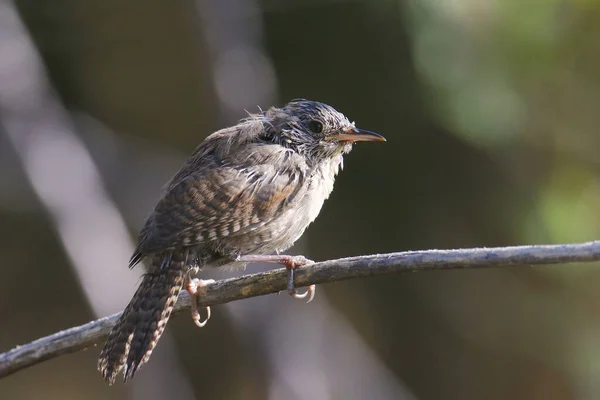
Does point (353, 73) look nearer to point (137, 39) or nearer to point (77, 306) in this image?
point (137, 39)

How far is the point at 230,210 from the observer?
12.0 ft

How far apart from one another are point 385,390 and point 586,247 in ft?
16.0

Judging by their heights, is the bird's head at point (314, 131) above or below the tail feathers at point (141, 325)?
above

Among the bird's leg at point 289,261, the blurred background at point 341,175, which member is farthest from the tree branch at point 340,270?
the blurred background at point 341,175

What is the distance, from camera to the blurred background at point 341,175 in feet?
18.8

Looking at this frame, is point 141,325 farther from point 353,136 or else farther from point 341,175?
point 341,175

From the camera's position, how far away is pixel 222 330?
7371 millimetres

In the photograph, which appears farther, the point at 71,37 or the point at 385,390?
the point at 71,37

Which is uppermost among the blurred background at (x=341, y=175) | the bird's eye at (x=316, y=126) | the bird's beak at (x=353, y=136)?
the bird's eye at (x=316, y=126)

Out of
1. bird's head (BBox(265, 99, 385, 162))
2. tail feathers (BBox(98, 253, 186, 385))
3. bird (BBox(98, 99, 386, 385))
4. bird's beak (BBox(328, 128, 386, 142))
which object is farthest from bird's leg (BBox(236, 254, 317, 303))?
bird's beak (BBox(328, 128, 386, 142))

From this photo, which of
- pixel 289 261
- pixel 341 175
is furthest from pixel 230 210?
pixel 341 175

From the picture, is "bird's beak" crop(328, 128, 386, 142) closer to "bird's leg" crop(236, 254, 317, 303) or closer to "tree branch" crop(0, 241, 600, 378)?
"bird's leg" crop(236, 254, 317, 303)

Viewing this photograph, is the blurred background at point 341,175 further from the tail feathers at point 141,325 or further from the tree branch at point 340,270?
the tree branch at point 340,270

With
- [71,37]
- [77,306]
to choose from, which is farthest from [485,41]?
[77,306]
